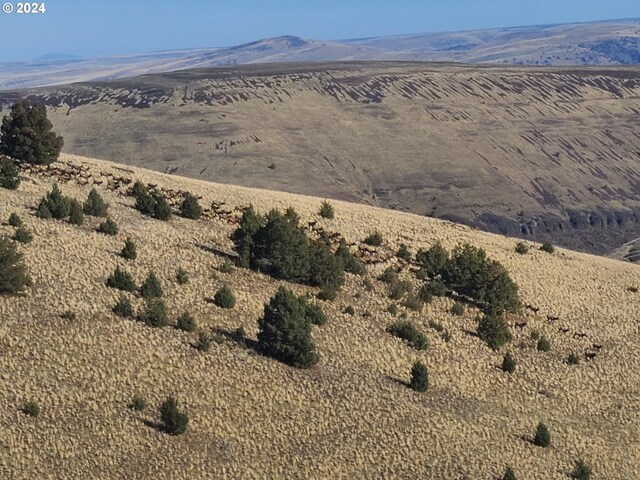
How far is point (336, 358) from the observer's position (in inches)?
1105

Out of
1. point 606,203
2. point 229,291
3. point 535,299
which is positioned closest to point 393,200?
point 606,203

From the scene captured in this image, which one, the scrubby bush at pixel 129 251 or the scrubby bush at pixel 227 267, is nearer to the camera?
the scrubby bush at pixel 129 251

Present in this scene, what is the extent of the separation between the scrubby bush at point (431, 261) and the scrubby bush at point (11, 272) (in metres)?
17.3

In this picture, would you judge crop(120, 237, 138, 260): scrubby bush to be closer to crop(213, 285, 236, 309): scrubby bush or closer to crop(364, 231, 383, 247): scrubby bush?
crop(213, 285, 236, 309): scrubby bush

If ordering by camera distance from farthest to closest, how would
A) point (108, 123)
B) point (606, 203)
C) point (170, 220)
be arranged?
point (108, 123) < point (606, 203) < point (170, 220)

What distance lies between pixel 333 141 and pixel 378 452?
353 ft

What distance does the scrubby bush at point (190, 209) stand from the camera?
3850 cm

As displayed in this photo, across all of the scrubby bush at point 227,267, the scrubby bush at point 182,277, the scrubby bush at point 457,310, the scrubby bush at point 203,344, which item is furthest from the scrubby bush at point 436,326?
the scrubby bush at point 203,344

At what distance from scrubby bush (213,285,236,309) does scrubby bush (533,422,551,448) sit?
11.3 metres

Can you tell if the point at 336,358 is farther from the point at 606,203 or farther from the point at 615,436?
the point at 606,203

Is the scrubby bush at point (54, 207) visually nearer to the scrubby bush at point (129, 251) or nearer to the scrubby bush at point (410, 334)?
the scrubby bush at point (129, 251)

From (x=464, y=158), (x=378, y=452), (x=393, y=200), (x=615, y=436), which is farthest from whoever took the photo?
(x=464, y=158)

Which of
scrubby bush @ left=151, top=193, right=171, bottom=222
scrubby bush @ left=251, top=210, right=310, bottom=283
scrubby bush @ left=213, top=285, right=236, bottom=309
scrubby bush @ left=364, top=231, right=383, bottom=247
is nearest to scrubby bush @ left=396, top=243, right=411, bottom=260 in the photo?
scrubby bush @ left=364, top=231, right=383, bottom=247

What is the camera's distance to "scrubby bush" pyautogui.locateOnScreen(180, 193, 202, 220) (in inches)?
1516
